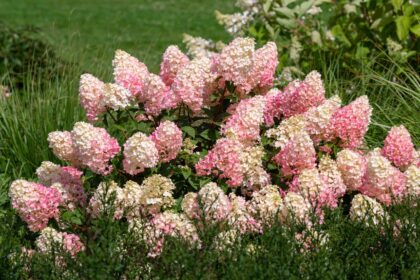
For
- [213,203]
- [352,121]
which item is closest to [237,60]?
[352,121]

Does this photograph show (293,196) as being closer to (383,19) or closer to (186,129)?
(186,129)

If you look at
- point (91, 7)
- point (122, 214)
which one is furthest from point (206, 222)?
point (91, 7)

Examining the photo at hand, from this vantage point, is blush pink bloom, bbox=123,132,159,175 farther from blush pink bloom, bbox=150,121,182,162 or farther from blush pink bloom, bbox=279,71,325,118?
blush pink bloom, bbox=279,71,325,118

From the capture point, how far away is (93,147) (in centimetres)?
417

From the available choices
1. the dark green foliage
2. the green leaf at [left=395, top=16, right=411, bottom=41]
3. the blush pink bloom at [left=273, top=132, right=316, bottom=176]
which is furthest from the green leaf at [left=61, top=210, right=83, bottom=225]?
the green leaf at [left=395, top=16, right=411, bottom=41]

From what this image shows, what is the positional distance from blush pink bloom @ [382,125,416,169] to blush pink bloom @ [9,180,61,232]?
1614 millimetres

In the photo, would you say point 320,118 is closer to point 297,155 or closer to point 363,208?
point 297,155

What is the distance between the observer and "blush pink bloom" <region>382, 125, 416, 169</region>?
15.1 feet

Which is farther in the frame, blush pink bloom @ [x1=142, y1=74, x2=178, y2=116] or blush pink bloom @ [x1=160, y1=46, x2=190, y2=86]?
blush pink bloom @ [x1=160, y1=46, x2=190, y2=86]

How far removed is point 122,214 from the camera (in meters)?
4.02

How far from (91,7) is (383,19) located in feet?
43.9

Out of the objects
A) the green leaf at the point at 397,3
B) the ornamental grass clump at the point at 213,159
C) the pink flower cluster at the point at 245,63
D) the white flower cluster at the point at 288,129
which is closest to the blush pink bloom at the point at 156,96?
the ornamental grass clump at the point at 213,159

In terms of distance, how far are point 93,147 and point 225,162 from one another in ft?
1.95

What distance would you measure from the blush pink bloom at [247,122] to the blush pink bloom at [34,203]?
2.86 ft
